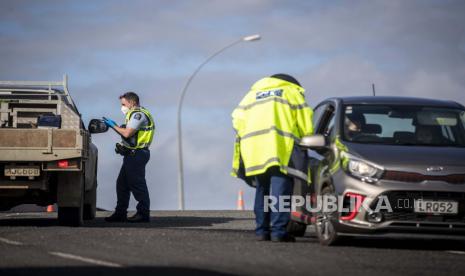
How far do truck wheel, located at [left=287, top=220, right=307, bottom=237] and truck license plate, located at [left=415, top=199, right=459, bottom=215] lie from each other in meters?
2.25

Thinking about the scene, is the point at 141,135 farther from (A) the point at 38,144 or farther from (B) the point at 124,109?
(A) the point at 38,144

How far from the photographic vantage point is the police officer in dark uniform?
18.3 m

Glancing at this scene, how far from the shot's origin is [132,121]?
18.2m

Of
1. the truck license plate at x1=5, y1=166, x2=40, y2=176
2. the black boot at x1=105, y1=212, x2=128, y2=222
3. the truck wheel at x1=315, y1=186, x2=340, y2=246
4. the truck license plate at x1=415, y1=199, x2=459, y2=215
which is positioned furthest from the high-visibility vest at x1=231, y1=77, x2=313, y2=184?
the black boot at x1=105, y1=212, x2=128, y2=222

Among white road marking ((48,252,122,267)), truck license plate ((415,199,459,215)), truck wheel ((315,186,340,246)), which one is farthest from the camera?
truck wheel ((315,186,340,246))

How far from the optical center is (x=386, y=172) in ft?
38.2

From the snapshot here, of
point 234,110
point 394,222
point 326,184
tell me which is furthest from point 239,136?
point 394,222

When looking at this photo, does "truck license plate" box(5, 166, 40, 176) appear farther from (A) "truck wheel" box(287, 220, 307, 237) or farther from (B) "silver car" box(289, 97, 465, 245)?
(B) "silver car" box(289, 97, 465, 245)

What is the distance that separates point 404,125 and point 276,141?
59.7 inches

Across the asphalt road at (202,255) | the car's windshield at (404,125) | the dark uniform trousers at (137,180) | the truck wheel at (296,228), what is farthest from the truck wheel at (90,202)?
the car's windshield at (404,125)

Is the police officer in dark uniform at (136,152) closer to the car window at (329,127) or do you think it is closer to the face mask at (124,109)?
the face mask at (124,109)

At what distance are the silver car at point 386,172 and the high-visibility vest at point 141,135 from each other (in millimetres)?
5849

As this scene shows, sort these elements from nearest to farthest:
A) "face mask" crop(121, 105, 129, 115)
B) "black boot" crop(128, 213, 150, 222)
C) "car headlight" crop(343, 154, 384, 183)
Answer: "car headlight" crop(343, 154, 384, 183) < "black boot" crop(128, 213, 150, 222) < "face mask" crop(121, 105, 129, 115)

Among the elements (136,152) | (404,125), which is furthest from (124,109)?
(404,125)
